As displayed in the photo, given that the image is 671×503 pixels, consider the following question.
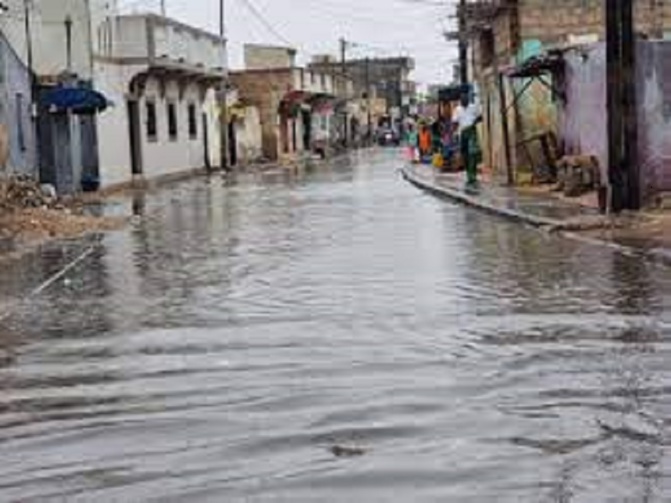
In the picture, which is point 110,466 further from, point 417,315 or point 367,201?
point 367,201

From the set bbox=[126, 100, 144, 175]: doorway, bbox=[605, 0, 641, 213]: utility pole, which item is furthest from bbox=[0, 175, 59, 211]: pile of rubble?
bbox=[126, 100, 144, 175]: doorway

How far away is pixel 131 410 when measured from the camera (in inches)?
338

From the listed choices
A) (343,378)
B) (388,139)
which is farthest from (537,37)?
(388,139)

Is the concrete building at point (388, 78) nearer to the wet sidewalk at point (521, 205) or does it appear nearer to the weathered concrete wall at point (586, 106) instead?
the wet sidewalk at point (521, 205)

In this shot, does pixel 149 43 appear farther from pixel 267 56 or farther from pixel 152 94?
pixel 267 56

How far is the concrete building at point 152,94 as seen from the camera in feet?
155

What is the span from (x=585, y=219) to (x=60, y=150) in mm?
21514

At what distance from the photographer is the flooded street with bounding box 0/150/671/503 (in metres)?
6.75

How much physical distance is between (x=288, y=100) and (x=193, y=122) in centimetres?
2246

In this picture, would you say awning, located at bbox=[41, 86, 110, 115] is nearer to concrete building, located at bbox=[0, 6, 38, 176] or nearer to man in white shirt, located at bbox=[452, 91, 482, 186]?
concrete building, located at bbox=[0, 6, 38, 176]

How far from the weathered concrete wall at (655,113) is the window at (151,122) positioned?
30.6m

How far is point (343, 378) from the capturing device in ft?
30.7

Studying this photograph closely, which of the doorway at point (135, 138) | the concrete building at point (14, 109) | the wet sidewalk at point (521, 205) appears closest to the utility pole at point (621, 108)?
the wet sidewalk at point (521, 205)

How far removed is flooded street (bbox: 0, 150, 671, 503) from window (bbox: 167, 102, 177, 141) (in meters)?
37.7
